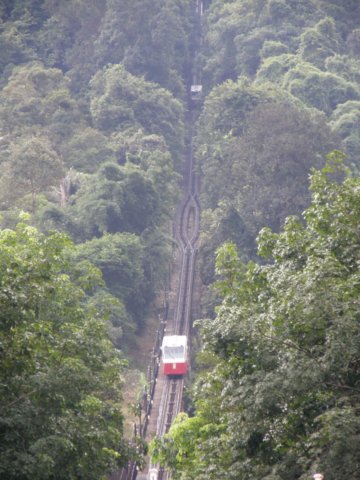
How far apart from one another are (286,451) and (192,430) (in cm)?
481

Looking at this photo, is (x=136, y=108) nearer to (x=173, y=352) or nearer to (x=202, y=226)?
(x=202, y=226)

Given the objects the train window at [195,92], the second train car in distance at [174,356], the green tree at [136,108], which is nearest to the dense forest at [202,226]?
the green tree at [136,108]

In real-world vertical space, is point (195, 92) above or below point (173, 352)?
above

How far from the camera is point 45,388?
12547 millimetres

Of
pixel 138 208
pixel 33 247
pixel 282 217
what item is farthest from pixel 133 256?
pixel 33 247

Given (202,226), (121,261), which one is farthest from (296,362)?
(202,226)

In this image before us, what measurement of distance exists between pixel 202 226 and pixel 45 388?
34.5 meters

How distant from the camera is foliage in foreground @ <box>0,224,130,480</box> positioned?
11.9 m

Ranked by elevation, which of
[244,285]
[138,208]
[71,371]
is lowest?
[71,371]

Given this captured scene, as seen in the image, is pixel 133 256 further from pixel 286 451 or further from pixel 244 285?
pixel 286 451

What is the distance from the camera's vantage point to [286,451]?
1294 cm

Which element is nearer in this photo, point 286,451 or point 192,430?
point 286,451

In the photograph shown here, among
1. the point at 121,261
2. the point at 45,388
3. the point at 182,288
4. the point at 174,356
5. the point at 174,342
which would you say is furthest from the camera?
the point at 182,288

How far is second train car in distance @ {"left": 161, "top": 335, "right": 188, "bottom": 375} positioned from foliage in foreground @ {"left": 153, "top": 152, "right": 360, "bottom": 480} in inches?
779
